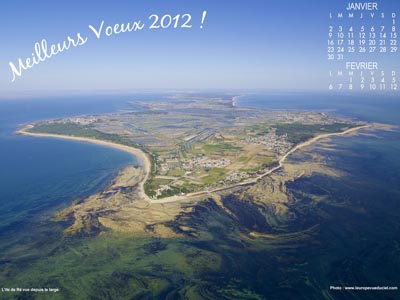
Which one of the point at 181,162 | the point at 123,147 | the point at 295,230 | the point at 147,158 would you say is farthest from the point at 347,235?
the point at 123,147

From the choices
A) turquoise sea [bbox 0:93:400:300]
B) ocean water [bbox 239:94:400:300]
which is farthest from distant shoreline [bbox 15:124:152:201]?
ocean water [bbox 239:94:400:300]

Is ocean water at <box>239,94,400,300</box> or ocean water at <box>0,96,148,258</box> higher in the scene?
ocean water at <box>0,96,148,258</box>

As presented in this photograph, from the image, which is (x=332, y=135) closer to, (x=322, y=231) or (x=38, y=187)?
(x=322, y=231)

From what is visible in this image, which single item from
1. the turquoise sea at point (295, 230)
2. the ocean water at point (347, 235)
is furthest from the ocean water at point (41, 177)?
the ocean water at point (347, 235)

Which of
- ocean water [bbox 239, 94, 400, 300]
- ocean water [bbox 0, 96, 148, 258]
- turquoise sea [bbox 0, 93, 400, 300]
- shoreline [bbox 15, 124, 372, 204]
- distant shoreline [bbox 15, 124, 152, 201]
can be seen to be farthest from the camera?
distant shoreline [bbox 15, 124, 152, 201]

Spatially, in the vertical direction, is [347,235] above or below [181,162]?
below

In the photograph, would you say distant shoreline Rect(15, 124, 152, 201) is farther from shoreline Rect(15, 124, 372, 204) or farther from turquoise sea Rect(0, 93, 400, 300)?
turquoise sea Rect(0, 93, 400, 300)

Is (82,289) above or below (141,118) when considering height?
below

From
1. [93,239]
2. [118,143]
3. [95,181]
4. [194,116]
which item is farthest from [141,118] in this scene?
[93,239]

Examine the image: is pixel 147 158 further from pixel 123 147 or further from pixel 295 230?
pixel 295 230

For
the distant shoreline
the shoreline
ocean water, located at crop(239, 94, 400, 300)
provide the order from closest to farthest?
ocean water, located at crop(239, 94, 400, 300)
the shoreline
the distant shoreline

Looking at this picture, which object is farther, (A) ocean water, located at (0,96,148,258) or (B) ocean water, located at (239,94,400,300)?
(A) ocean water, located at (0,96,148,258)
